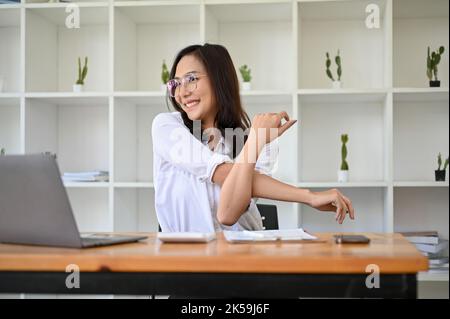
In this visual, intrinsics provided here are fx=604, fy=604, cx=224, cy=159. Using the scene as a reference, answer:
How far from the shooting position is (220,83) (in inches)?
79.8

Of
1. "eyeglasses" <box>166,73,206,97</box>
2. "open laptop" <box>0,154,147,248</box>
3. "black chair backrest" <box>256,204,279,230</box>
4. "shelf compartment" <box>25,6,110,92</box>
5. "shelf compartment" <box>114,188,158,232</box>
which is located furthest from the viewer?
"shelf compartment" <box>25,6,110,92</box>

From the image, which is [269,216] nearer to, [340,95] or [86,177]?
[340,95]

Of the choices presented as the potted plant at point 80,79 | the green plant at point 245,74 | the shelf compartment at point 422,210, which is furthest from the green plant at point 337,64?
the potted plant at point 80,79

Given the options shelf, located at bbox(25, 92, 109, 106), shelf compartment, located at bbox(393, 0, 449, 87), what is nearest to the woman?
shelf, located at bbox(25, 92, 109, 106)

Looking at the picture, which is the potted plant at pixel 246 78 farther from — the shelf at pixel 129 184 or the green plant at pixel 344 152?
the shelf at pixel 129 184

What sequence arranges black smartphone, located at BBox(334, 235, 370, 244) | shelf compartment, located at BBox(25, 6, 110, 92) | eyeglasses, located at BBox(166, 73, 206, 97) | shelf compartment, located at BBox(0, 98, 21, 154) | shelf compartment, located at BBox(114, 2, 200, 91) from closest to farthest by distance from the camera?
black smartphone, located at BBox(334, 235, 370, 244) < eyeglasses, located at BBox(166, 73, 206, 97) < shelf compartment, located at BBox(114, 2, 200, 91) < shelf compartment, located at BBox(25, 6, 110, 92) < shelf compartment, located at BBox(0, 98, 21, 154)

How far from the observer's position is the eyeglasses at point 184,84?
1950mm

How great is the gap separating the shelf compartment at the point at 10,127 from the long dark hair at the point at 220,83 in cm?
185

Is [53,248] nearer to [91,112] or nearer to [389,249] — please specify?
[389,249]

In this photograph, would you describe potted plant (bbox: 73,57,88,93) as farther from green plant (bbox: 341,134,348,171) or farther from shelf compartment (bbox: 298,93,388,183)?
green plant (bbox: 341,134,348,171)

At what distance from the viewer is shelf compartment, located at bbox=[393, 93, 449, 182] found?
133 inches

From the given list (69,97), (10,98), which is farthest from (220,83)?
(10,98)

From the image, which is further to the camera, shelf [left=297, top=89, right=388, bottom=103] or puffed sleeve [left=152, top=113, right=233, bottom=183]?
shelf [left=297, top=89, right=388, bottom=103]
